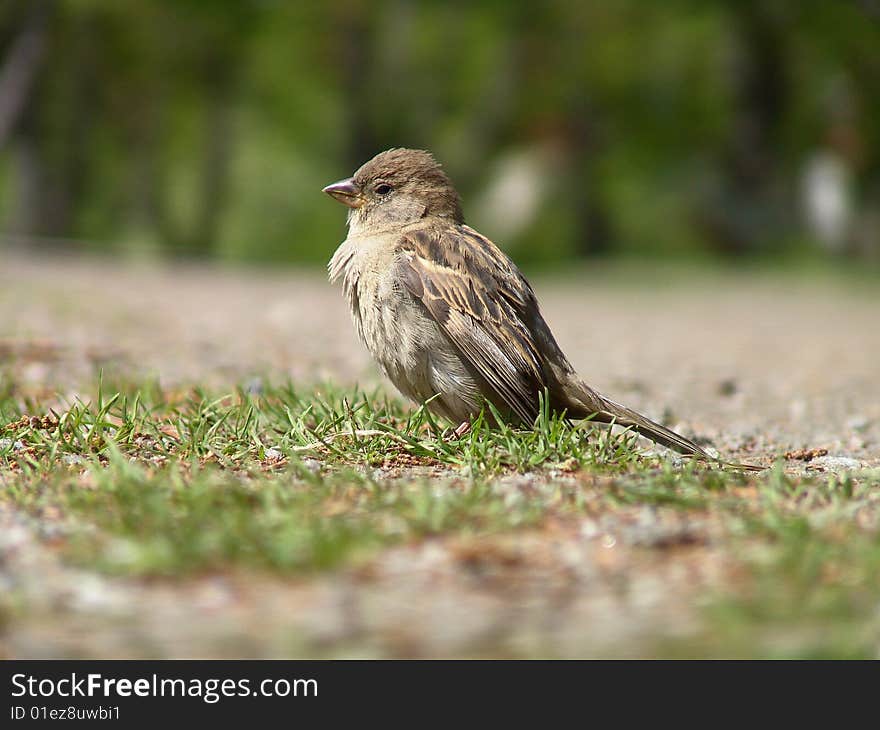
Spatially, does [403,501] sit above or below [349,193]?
below

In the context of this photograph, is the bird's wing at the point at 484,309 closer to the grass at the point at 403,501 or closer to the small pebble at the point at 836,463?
the grass at the point at 403,501

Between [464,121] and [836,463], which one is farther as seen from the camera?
[464,121]

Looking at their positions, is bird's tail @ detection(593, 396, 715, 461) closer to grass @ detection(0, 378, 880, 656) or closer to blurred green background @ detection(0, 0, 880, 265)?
grass @ detection(0, 378, 880, 656)

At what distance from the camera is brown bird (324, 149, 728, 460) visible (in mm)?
4711

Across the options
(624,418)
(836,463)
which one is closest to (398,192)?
(624,418)

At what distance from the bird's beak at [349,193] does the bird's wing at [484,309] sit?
0.56 meters

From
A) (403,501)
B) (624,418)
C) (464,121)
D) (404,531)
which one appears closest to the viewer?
(404,531)

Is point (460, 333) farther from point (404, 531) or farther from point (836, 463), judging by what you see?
point (404, 531)

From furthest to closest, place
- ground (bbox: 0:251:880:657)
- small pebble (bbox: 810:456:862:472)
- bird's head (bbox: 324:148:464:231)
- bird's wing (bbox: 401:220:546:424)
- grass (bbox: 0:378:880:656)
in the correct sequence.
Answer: bird's head (bbox: 324:148:464:231) < bird's wing (bbox: 401:220:546:424) < small pebble (bbox: 810:456:862:472) < grass (bbox: 0:378:880:656) < ground (bbox: 0:251:880:657)

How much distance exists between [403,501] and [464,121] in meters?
19.5

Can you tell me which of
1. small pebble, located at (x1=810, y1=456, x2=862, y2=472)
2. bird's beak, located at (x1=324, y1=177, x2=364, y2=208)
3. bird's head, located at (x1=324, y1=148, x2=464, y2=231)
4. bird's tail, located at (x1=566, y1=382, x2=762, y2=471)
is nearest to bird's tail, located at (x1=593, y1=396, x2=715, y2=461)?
bird's tail, located at (x1=566, y1=382, x2=762, y2=471)

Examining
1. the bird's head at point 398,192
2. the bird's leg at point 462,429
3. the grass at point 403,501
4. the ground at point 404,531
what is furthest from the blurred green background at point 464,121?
the grass at point 403,501

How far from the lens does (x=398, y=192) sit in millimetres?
5531

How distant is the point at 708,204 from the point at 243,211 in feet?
28.8
